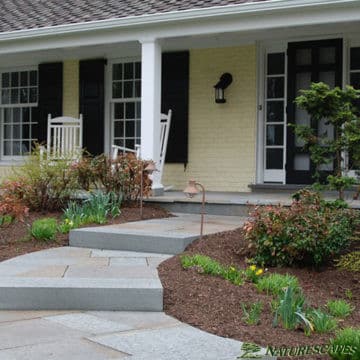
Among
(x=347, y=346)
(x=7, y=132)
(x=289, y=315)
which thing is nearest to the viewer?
(x=347, y=346)

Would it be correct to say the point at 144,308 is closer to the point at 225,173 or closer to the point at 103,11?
the point at 225,173

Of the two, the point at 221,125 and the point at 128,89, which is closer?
the point at 221,125

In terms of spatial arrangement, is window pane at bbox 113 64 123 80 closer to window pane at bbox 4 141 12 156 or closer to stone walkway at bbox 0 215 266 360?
window pane at bbox 4 141 12 156

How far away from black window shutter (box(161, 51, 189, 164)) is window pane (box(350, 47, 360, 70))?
2.89 m

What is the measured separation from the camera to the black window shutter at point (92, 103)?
1167 centimetres

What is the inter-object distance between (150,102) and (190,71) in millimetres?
1809

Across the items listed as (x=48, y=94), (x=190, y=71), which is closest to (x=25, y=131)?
(x=48, y=94)

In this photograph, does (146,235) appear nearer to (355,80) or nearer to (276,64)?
(355,80)

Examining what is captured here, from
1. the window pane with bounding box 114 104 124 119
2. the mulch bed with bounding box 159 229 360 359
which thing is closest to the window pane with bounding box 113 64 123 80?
the window pane with bounding box 114 104 124 119

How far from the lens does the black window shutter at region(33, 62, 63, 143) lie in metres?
12.2

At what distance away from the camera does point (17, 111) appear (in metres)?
12.9

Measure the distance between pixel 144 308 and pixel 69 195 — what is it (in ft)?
14.7

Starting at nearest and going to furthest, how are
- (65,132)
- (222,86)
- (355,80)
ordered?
(355,80) → (222,86) → (65,132)

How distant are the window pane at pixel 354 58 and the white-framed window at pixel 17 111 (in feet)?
21.0
